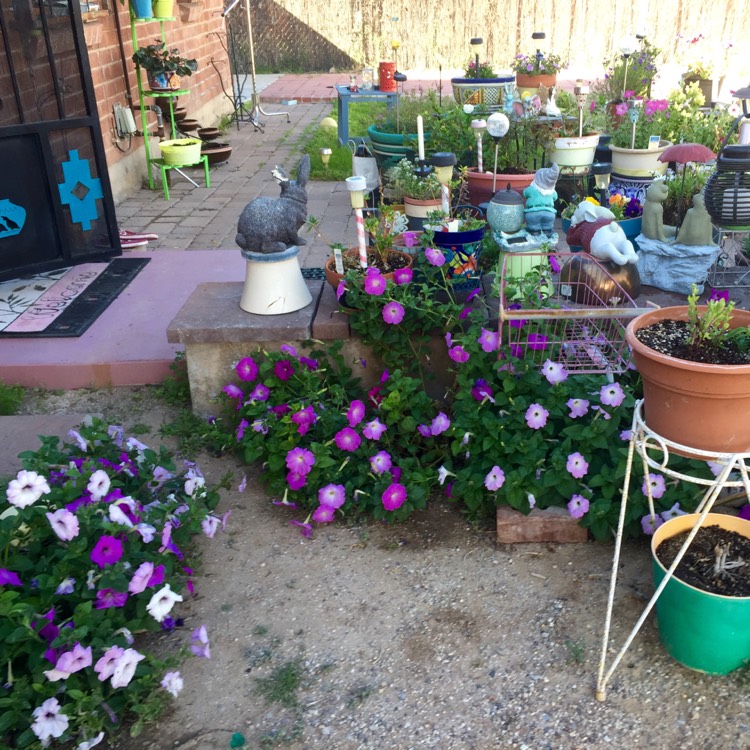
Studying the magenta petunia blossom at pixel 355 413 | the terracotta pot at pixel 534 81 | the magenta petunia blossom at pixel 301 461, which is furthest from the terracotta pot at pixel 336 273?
the terracotta pot at pixel 534 81

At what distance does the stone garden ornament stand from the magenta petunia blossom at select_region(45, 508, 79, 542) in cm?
133

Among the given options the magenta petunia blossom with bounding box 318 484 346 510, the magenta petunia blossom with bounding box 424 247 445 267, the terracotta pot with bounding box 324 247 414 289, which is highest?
the magenta petunia blossom with bounding box 424 247 445 267

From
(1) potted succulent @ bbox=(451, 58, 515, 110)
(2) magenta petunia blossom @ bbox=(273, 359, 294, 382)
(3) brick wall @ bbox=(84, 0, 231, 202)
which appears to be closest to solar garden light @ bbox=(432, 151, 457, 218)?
(2) magenta petunia blossom @ bbox=(273, 359, 294, 382)

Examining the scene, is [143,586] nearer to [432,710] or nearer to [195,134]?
[432,710]

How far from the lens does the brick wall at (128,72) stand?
6.30 metres

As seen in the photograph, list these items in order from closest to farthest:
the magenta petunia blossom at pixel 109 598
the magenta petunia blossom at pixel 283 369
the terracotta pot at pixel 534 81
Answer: the magenta petunia blossom at pixel 109 598 < the magenta petunia blossom at pixel 283 369 < the terracotta pot at pixel 534 81

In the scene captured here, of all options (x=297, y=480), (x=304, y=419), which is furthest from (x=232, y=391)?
(x=297, y=480)

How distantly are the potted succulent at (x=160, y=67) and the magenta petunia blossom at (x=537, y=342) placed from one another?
205 inches

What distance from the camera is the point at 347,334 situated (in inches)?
122

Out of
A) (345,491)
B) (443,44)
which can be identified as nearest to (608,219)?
(345,491)

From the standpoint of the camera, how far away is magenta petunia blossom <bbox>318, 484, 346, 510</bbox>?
2.68 meters

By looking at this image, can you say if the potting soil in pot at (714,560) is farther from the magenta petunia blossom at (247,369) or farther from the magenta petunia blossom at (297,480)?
the magenta petunia blossom at (247,369)

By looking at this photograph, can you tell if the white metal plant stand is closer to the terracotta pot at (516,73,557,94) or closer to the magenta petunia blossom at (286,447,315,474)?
the magenta petunia blossom at (286,447,315,474)

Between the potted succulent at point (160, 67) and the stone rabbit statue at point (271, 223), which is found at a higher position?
the potted succulent at point (160, 67)
